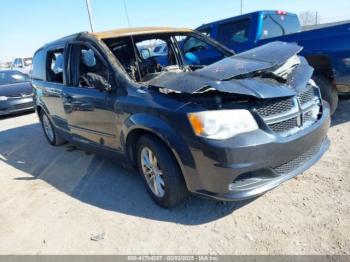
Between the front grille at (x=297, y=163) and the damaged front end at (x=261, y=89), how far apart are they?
267 millimetres

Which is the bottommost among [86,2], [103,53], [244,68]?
[244,68]

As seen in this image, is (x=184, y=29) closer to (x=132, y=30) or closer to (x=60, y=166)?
(x=132, y=30)

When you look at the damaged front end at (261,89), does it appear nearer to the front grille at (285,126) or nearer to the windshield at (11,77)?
the front grille at (285,126)

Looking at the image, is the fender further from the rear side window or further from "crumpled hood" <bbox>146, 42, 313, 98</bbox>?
the rear side window

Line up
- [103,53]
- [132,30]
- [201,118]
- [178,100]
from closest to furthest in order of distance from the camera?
1. [201,118]
2. [178,100]
3. [103,53]
4. [132,30]

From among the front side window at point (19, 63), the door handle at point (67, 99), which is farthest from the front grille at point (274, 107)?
the front side window at point (19, 63)

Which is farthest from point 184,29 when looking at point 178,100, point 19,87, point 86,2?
point 86,2

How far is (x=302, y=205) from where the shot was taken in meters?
3.01

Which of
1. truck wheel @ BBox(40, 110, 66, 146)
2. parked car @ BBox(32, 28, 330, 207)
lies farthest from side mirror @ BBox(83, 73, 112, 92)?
truck wheel @ BBox(40, 110, 66, 146)

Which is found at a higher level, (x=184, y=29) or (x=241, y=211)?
(x=184, y=29)

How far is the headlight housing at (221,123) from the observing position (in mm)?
2580

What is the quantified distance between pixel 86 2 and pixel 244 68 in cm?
1403

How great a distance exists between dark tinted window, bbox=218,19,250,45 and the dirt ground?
2.96 meters

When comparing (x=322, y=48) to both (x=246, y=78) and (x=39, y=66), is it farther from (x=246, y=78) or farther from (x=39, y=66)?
(x=39, y=66)
